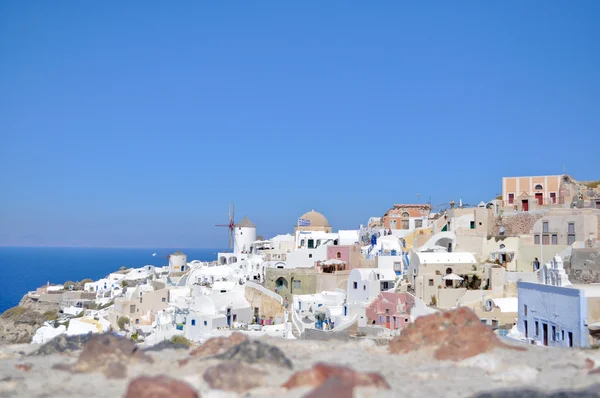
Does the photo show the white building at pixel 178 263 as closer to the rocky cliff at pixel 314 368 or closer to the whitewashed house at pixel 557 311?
the whitewashed house at pixel 557 311

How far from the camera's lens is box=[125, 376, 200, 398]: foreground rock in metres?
8.27

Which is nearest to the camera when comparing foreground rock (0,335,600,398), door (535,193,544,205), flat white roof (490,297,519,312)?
foreground rock (0,335,600,398)

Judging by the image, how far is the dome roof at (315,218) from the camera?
62062mm

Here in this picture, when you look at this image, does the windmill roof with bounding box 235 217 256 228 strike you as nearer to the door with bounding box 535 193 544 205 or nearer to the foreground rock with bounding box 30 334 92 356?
the door with bounding box 535 193 544 205

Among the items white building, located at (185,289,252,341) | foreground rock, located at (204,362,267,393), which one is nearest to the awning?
white building, located at (185,289,252,341)

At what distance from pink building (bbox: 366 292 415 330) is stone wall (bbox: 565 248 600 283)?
25.4ft

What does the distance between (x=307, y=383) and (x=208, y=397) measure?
1451mm

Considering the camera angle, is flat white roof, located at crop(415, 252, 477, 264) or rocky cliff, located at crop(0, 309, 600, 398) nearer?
rocky cliff, located at crop(0, 309, 600, 398)

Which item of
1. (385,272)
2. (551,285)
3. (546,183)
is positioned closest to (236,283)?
(385,272)

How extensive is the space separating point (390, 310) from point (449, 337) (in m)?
21.0

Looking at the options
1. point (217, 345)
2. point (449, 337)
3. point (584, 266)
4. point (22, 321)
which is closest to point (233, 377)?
point (217, 345)

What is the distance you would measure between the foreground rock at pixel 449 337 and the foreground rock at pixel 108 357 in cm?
495

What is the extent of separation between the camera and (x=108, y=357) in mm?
10609

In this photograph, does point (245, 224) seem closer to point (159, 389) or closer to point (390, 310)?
point (390, 310)
